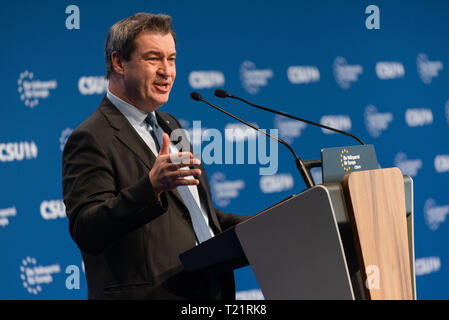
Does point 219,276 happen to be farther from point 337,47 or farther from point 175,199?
point 337,47

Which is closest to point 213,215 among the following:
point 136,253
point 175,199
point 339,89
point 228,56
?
point 175,199

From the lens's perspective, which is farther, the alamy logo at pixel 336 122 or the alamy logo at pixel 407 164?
the alamy logo at pixel 407 164

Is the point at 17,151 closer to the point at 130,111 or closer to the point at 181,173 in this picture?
the point at 130,111

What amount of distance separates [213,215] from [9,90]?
1.86m

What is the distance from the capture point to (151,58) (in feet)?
6.36

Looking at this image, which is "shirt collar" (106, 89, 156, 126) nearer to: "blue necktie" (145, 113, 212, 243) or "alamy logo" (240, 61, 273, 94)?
"blue necktie" (145, 113, 212, 243)

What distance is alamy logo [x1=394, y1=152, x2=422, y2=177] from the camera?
4.21 metres

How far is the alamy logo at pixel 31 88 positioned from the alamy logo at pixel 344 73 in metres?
2.01

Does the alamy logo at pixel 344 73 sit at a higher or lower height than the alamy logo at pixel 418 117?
higher

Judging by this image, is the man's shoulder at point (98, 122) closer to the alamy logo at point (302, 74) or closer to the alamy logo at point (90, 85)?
the alamy logo at point (90, 85)

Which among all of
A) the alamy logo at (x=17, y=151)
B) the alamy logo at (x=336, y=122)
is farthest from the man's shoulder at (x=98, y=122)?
the alamy logo at (x=336, y=122)

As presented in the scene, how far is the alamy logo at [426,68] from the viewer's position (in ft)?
14.2

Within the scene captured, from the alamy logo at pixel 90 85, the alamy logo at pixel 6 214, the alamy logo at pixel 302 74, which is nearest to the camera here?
the alamy logo at pixel 6 214

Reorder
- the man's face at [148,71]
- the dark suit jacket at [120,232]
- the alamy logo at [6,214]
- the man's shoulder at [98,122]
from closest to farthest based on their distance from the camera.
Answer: the dark suit jacket at [120,232]
the man's shoulder at [98,122]
the man's face at [148,71]
the alamy logo at [6,214]
